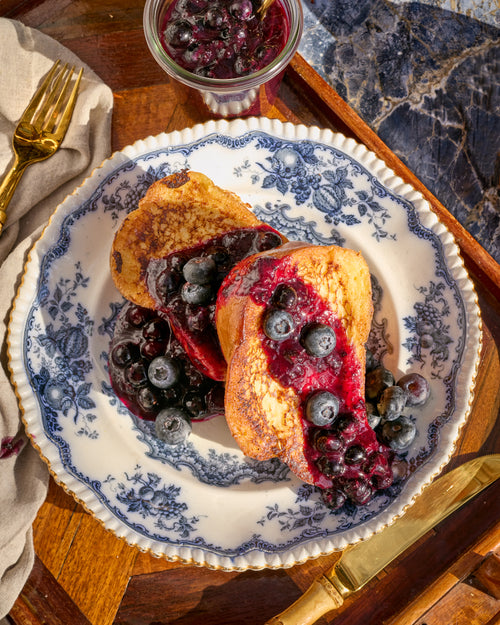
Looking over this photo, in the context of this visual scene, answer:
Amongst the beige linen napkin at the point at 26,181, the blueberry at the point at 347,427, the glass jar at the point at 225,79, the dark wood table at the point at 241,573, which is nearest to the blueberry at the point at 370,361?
the blueberry at the point at 347,427

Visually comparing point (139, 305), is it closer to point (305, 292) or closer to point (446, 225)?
point (305, 292)

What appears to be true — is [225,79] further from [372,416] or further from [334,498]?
[334,498]

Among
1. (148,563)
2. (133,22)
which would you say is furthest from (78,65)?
(148,563)

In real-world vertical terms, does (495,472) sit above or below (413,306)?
below

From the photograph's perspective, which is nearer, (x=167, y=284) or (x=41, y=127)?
(x=167, y=284)

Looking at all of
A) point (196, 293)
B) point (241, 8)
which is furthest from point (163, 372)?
point (241, 8)

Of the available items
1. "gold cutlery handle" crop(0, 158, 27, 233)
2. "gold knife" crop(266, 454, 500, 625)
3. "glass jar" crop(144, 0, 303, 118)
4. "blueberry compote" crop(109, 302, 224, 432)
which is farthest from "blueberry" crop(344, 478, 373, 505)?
"gold cutlery handle" crop(0, 158, 27, 233)

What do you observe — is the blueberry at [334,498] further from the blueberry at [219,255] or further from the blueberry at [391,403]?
the blueberry at [219,255]
